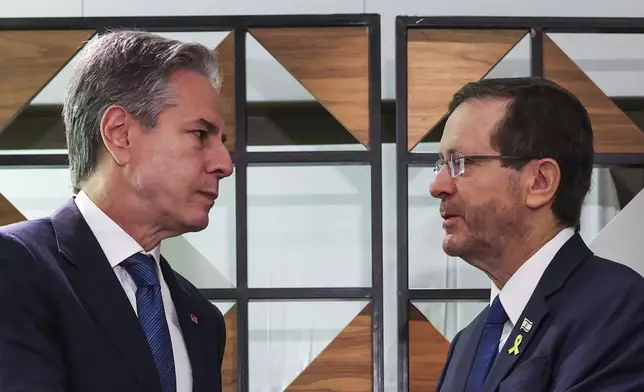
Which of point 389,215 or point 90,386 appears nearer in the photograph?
point 90,386

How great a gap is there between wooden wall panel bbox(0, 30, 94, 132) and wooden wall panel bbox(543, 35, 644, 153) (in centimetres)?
162

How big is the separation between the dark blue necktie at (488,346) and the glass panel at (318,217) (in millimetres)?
1343

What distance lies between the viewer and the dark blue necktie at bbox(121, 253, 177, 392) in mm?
1318

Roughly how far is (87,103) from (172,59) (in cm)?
17

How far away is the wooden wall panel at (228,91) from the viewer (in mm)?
2744

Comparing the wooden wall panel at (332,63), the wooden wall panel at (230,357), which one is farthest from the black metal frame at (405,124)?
the wooden wall panel at (230,357)

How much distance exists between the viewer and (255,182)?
3.02m

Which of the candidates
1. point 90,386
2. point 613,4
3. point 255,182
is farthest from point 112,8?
point 90,386

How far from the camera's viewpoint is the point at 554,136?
1646 millimetres

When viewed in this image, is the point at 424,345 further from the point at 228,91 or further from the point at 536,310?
the point at 536,310

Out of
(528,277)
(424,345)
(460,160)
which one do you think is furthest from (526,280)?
(424,345)

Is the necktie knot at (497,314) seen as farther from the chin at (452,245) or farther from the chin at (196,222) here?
the chin at (196,222)

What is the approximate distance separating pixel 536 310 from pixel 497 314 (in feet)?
0.53

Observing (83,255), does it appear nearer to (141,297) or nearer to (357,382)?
(141,297)
